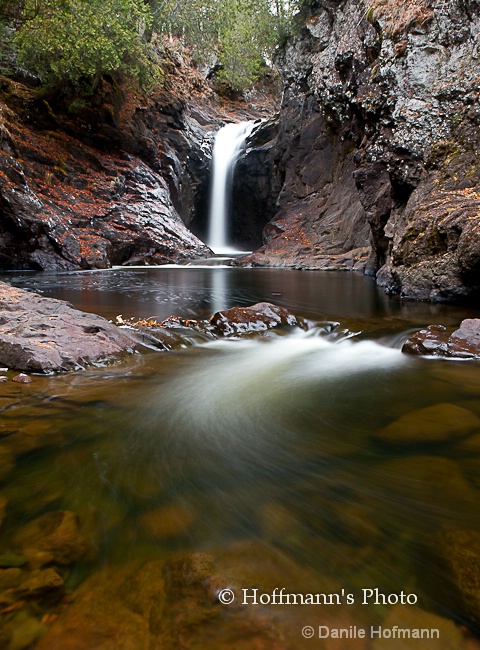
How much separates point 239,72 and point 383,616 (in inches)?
1536

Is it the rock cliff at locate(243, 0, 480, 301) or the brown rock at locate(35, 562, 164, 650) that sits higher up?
the rock cliff at locate(243, 0, 480, 301)

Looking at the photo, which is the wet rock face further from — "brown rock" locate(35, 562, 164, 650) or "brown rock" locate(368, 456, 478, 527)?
"brown rock" locate(35, 562, 164, 650)

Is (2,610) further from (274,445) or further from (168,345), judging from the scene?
(168,345)

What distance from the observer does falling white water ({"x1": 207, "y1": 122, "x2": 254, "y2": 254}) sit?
1089 inches

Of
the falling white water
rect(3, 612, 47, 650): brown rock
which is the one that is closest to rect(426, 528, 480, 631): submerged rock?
rect(3, 612, 47, 650): brown rock

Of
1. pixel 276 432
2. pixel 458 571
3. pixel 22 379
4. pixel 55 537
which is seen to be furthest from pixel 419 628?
pixel 22 379

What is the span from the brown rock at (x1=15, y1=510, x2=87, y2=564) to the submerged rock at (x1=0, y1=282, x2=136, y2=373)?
2.25 metres

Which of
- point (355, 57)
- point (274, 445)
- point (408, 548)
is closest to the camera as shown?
point (408, 548)

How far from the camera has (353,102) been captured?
41.2 feet

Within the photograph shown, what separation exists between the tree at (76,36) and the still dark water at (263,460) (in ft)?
59.8

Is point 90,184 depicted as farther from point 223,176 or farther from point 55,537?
point 55,537

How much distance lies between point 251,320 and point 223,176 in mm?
24504

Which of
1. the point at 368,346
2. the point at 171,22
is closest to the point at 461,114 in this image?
the point at 368,346

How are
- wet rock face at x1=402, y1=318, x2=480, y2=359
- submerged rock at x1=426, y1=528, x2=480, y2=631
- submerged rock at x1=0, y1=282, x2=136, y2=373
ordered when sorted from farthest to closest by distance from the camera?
wet rock face at x1=402, y1=318, x2=480, y2=359, submerged rock at x1=0, y1=282, x2=136, y2=373, submerged rock at x1=426, y1=528, x2=480, y2=631
